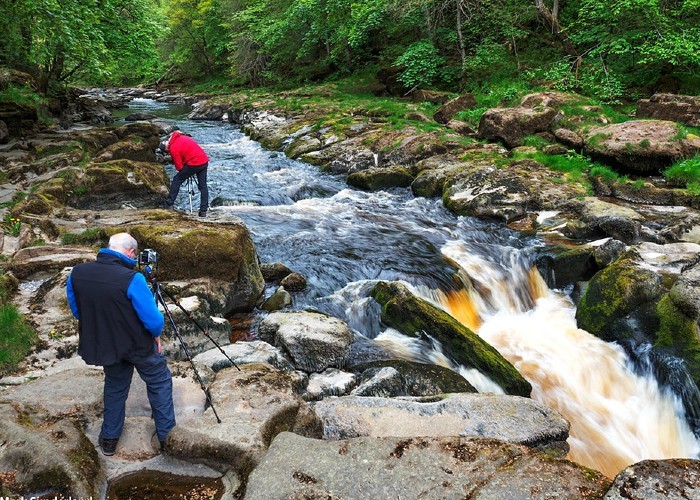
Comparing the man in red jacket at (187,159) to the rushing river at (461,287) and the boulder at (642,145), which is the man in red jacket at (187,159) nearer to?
the rushing river at (461,287)

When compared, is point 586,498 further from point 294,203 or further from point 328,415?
point 294,203

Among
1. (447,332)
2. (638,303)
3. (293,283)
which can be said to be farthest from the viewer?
(293,283)

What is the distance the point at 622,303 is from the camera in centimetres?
851

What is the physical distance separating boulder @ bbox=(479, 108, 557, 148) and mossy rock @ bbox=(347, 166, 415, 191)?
4.45 meters

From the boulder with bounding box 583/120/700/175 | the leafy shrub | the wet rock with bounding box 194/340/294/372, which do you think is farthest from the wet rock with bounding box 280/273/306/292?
the leafy shrub

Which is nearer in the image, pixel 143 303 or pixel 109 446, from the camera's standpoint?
pixel 143 303

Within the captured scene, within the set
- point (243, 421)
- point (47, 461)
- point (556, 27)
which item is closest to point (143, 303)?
point (47, 461)

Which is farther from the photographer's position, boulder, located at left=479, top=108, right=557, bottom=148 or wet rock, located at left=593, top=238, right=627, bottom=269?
boulder, located at left=479, top=108, right=557, bottom=148

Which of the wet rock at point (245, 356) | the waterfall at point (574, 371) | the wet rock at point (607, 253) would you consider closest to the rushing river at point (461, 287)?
the waterfall at point (574, 371)

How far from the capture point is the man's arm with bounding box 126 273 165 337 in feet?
14.2

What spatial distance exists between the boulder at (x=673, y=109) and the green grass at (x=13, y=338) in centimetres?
1931

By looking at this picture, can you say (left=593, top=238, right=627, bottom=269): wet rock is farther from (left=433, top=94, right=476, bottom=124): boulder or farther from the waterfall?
(left=433, top=94, right=476, bottom=124): boulder

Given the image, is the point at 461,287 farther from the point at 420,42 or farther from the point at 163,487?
the point at 420,42

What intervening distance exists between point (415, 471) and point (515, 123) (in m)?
17.2
